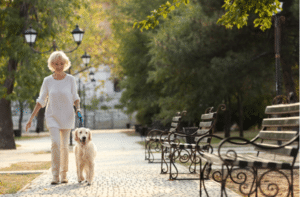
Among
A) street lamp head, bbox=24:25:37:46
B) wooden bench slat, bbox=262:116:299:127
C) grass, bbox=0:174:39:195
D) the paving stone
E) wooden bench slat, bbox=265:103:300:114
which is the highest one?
street lamp head, bbox=24:25:37:46

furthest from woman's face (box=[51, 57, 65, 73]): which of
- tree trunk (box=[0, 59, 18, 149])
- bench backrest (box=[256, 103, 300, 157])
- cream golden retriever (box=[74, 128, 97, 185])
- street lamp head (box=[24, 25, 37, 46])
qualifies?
tree trunk (box=[0, 59, 18, 149])

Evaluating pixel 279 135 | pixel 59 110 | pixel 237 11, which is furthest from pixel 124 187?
pixel 237 11

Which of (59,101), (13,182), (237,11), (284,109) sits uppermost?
(237,11)

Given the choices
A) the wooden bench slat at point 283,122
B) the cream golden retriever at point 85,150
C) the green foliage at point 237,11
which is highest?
the green foliage at point 237,11

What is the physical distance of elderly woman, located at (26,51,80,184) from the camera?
7.63 m

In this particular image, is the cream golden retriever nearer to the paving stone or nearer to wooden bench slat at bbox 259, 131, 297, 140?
the paving stone

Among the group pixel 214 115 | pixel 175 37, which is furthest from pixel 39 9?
pixel 214 115

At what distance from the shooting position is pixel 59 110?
7691 mm

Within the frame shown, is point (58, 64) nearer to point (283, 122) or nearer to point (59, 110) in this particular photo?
point (59, 110)

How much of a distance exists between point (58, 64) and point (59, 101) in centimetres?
63

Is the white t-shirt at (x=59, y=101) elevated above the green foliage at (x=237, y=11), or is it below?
below

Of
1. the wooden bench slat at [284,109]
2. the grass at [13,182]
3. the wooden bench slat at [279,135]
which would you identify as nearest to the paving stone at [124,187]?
the grass at [13,182]

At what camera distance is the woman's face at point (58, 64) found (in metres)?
7.74

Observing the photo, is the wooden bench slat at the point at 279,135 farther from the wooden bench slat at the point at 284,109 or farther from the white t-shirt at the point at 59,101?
the white t-shirt at the point at 59,101
